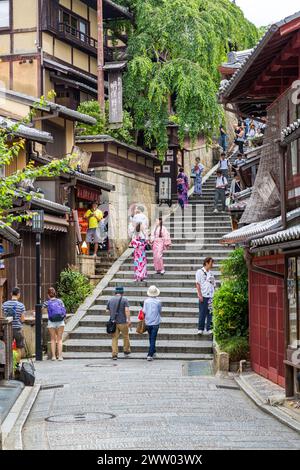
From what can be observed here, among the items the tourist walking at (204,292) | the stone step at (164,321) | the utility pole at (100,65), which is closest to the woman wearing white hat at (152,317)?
the tourist walking at (204,292)

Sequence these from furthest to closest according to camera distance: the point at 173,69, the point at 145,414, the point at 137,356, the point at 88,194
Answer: the point at 173,69 < the point at 88,194 < the point at 137,356 < the point at 145,414

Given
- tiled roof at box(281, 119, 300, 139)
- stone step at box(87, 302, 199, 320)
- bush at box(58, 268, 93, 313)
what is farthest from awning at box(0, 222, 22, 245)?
bush at box(58, 268, 93, 313)

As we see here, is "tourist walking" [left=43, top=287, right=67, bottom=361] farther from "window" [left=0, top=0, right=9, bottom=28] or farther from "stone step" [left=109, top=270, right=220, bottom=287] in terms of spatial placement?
"window" [left=0, top=0, right=9, bottom=28]

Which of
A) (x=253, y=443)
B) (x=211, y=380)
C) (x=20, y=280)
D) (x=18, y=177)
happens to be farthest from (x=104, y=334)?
(x=253, y=443)

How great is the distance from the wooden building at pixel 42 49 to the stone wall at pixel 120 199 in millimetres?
3527

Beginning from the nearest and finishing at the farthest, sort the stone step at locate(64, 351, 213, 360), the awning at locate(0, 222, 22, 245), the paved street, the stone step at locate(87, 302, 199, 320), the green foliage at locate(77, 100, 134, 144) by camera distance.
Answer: the paved street → the awning at locate(0, 222, 22, 245) → the stone step at locate(64, 351, 213, 360) → the stone step at locate(87, 302, 199, 320) → the green foliage at locate(77, 100, 134, 144)

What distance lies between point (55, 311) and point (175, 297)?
21.8ft

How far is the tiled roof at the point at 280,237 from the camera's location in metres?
14.8

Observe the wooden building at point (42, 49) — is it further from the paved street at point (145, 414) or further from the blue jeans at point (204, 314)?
the paved street at point (145, 414)

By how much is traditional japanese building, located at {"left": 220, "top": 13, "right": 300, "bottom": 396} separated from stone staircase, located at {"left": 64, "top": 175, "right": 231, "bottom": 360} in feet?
13.5

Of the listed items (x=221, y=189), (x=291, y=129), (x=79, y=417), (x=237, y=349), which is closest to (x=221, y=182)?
(x=221, y=189)

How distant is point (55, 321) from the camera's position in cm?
2447

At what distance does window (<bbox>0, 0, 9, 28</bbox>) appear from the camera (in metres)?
38.2

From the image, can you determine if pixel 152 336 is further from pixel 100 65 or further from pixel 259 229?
pixel 100 65
